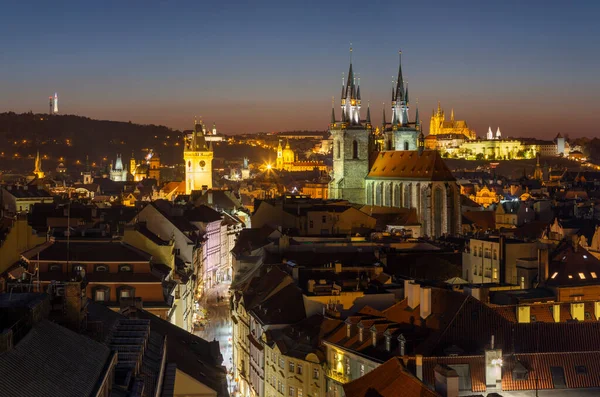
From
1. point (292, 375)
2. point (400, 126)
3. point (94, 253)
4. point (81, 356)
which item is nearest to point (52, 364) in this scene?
point (81, 356)

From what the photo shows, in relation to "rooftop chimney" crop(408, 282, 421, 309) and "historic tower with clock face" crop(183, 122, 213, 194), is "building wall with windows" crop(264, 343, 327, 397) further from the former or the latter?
"historic tower with clock face" crop(183, 122, 213, 194)

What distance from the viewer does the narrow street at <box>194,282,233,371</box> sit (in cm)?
6053

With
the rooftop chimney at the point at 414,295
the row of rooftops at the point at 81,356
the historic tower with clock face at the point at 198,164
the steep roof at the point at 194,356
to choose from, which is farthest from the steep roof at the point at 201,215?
the historic tower with clock face at the point at 198,164

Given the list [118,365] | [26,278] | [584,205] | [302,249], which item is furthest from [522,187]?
[118,365]

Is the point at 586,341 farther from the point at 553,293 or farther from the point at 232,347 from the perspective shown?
the point at 232,347

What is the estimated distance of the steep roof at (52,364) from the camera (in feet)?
52.1

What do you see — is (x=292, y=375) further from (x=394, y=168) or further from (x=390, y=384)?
(x=394, y=168)

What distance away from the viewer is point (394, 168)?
132 meters

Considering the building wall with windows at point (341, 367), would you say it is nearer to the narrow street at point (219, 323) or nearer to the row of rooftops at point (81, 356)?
the row of rooftops at point (81, 356)

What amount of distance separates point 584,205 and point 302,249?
84048mm

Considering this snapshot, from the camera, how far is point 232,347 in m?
58.7

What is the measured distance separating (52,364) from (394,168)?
116 meters

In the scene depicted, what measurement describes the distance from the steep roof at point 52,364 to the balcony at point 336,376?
1864 centimetres

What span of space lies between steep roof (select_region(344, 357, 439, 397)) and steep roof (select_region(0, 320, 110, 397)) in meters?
12.3
